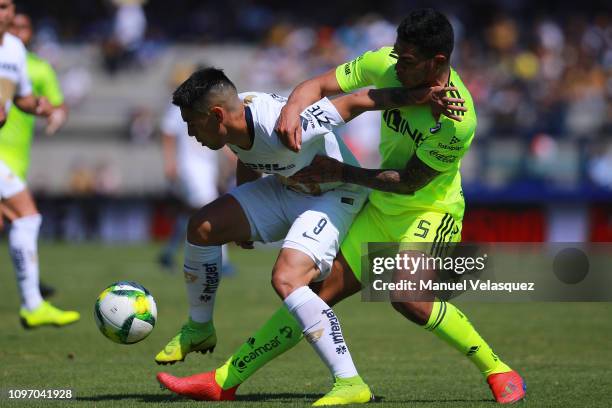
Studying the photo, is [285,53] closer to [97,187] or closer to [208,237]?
[97,187]

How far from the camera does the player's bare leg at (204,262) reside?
Answer: 6676 millimetres

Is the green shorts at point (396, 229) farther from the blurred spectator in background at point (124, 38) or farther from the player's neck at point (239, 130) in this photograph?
the blurred spectator in background at point (124, 38)

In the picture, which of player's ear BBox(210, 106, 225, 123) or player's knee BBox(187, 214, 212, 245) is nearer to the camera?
player's ear BBox(210, 106, 225, 123)

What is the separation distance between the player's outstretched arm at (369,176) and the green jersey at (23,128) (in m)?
4.22

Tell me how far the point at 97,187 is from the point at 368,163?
18.7 ft

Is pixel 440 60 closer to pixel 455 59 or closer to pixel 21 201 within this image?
pixel 21 201

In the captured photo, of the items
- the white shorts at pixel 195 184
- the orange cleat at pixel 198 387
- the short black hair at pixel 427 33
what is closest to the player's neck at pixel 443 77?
the short black hair at pixel 427 33

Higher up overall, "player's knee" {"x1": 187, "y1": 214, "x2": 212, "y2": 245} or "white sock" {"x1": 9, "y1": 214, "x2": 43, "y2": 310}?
"player's knee" {"x1": 187, "y1": 214, "x2": 212, "y2": 245}

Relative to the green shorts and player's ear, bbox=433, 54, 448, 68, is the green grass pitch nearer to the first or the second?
the green shorts

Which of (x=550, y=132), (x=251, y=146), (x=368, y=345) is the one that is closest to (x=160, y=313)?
(x=368, y=345)

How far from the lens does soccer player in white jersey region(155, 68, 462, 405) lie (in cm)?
620

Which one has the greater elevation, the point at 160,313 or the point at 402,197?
the point at 402,197

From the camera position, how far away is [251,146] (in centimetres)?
639

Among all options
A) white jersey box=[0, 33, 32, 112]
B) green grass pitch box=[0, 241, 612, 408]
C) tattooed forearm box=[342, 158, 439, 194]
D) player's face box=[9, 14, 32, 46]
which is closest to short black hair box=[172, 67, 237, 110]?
tattooed forearm box=[342, 158, 439, 194]
